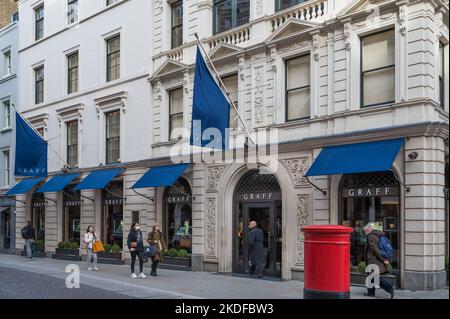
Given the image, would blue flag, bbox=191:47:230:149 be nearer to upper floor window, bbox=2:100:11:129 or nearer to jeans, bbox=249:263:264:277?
jeans, bbox=249:263:264:277

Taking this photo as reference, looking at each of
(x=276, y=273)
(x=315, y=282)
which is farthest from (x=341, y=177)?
(x=315, y=282)

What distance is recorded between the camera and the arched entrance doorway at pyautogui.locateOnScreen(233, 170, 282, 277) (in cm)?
1852

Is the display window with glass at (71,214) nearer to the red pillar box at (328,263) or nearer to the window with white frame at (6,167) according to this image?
the window with white frame at (6,167)

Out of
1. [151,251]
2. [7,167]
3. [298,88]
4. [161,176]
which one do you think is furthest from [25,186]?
[298,88]

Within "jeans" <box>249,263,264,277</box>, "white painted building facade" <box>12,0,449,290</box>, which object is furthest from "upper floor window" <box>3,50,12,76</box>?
"jeans" <box>249,263,264,277</box>

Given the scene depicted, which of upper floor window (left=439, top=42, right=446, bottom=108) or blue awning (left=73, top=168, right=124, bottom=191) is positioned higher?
upper floor window (left=439, top=42, right=446, bottom=108)

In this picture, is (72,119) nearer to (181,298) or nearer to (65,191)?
(65,191)

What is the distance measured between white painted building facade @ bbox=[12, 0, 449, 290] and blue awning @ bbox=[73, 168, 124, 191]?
23.2 inches

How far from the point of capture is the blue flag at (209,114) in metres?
17.8

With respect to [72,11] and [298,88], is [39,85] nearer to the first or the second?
[72,11]

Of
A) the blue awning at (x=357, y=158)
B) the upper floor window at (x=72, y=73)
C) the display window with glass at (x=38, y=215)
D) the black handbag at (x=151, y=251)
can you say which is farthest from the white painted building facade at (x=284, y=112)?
the display window with glass at (x=38, y=215)

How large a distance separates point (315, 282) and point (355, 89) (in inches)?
321

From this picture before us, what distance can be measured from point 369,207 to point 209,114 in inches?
215

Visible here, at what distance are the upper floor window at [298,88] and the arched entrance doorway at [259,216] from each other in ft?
7.16
